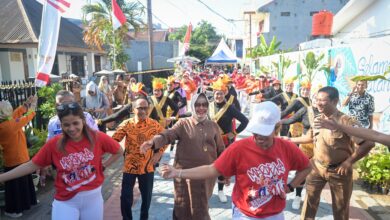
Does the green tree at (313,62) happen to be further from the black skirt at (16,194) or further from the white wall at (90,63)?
the white wall at (90,63)

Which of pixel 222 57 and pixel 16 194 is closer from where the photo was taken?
pixel 16 194

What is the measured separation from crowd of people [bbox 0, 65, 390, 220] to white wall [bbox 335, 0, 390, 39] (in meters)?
10.4

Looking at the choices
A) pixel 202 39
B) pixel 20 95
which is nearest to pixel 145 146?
pixel 20 95

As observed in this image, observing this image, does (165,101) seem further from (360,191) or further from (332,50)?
(332,50)

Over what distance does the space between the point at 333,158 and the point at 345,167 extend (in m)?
0.17

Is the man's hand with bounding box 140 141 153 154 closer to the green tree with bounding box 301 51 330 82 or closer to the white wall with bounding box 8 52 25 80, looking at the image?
the green tree with bounding box 301 51 330 82

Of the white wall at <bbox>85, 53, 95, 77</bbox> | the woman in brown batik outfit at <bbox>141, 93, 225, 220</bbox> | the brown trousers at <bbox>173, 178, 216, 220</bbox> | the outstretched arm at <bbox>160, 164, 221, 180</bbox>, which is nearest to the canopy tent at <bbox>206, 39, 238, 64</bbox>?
the white wall at <bbox>85, 53, 95, 77</bbox>

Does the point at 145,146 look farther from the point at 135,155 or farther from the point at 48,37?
the point at 48,37

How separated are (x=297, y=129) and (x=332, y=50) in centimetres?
439

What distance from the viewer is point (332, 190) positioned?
381 cm

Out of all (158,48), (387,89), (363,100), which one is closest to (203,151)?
(363,100)

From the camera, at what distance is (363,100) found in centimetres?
564

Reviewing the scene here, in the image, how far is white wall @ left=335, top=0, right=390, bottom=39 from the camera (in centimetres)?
1413

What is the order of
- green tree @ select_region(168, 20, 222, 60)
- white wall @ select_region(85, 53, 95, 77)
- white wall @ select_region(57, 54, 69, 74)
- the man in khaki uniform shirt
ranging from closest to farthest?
the man in khaki uniform shirt → white wall @ select_region(57, 54, 69, 74) → white wall @ select_region(85, 53, 95, 77) → green tree @ select_region(168, 20, 222, 60)
